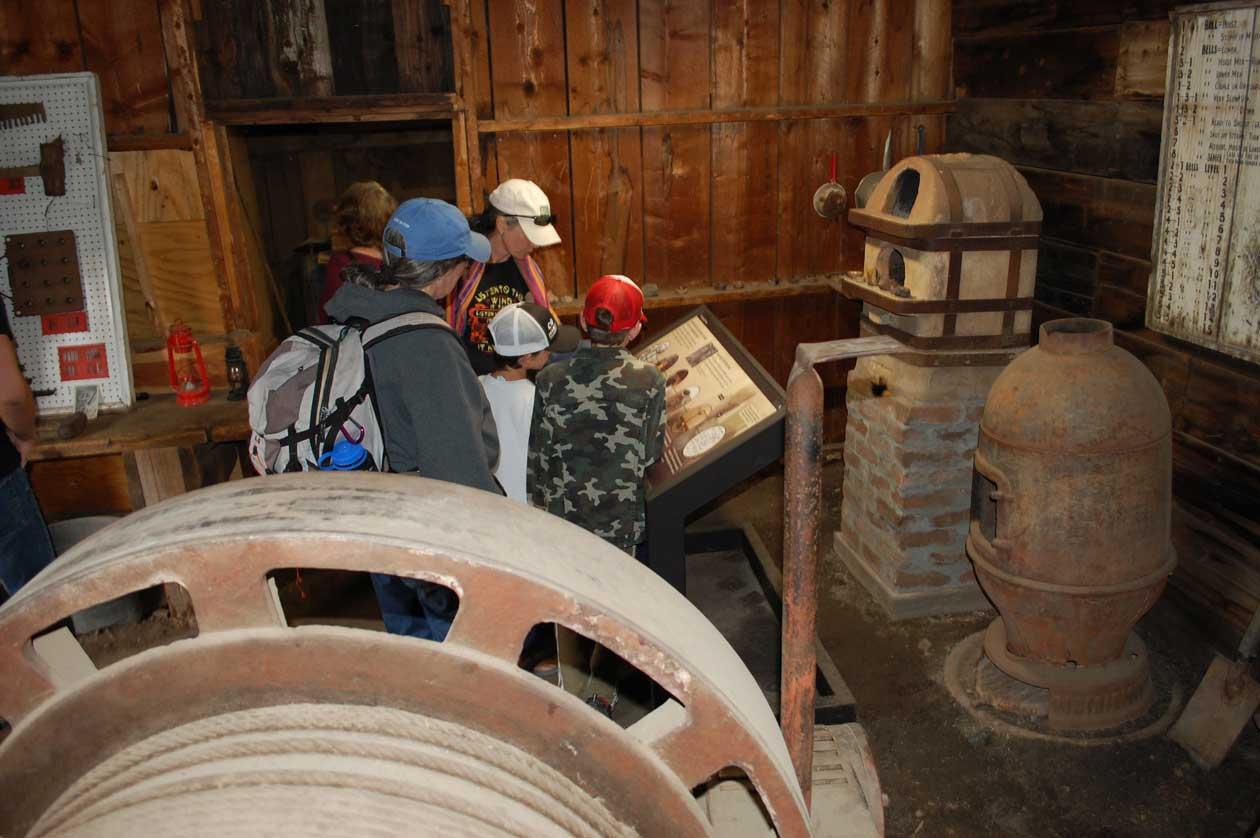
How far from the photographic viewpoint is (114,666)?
140 centimetres

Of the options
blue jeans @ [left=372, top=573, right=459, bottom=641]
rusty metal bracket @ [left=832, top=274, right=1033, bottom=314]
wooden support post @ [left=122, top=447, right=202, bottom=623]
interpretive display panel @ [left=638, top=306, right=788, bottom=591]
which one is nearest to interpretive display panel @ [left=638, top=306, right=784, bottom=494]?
interpretive display panel @ [left=638, top=306, right=788, bottom=591]

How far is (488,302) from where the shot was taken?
5246 millimetres

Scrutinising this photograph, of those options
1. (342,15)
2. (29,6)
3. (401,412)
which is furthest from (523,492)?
(29,6)

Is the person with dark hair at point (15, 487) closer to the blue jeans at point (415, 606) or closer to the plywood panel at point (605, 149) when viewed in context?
the blue jeans at point (415, 606)

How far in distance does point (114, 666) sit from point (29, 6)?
17.6 feet

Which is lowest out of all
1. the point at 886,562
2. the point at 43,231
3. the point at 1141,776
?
the point at 1141,776

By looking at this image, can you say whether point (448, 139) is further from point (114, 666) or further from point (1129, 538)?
point (114, 666)

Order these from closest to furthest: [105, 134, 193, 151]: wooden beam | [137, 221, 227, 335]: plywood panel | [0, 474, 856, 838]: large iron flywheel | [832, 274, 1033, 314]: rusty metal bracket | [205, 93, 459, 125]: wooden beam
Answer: [0, 474, 856, 838]: large iron flywheel, [832, 274, 1033, 314]: rusty metal bracket, [105, 134, 193, 151]: wooden beam, [205, 93, 459, 125]: wooden beam, [137, 221, 227, 335]: plywood panel

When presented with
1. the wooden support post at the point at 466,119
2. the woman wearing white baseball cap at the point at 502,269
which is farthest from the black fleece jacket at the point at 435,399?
the wooden support post at the point at 466,119

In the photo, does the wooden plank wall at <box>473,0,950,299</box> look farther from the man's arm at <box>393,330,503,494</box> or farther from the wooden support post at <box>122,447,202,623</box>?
the man's arm at <box>393,330,503,494</box>

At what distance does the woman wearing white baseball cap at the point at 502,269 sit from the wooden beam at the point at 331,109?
107 centimetres

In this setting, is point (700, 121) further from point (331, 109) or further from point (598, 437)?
point (598, 437)

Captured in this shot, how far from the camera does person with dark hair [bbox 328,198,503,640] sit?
329cm

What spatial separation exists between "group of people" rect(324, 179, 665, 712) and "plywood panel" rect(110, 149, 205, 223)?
1.09 m
